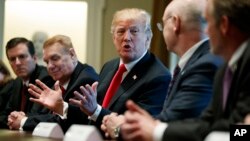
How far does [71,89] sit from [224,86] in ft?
5.80

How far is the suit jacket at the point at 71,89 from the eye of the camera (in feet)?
10.7

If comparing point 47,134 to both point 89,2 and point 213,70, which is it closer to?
point 213,70

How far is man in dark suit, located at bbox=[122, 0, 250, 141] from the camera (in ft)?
5.36

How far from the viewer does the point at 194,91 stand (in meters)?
2.07

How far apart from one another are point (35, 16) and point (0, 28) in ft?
1.38

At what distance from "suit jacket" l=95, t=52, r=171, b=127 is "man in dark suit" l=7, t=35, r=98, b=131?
545 mm

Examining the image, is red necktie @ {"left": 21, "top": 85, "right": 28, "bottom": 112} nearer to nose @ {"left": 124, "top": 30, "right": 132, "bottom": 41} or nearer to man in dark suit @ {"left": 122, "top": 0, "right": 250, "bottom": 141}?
nose @ {"left": 124, "top": 30, "right": 132, "bottom": 41}

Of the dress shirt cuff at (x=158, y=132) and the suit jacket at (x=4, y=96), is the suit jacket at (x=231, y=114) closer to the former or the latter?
the dress shirt cuff at (x=158, y=132)

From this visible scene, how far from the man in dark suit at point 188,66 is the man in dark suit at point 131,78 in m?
0.31

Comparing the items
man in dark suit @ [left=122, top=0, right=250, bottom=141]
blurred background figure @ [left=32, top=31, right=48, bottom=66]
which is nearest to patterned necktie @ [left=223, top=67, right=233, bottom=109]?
man in dark suit @ [left=122, top=0, right=250, bottom=141]

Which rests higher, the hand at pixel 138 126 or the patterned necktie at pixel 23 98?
the hand at pixel 138 126

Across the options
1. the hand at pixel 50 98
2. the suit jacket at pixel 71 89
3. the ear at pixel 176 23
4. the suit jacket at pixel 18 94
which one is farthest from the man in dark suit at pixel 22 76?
the ear at pixel 176 23

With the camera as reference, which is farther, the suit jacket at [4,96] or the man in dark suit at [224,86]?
the suit jacket at [4,96]

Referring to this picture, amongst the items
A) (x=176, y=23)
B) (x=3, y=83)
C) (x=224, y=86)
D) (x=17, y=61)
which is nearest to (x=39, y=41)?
(x=3, y=83)
